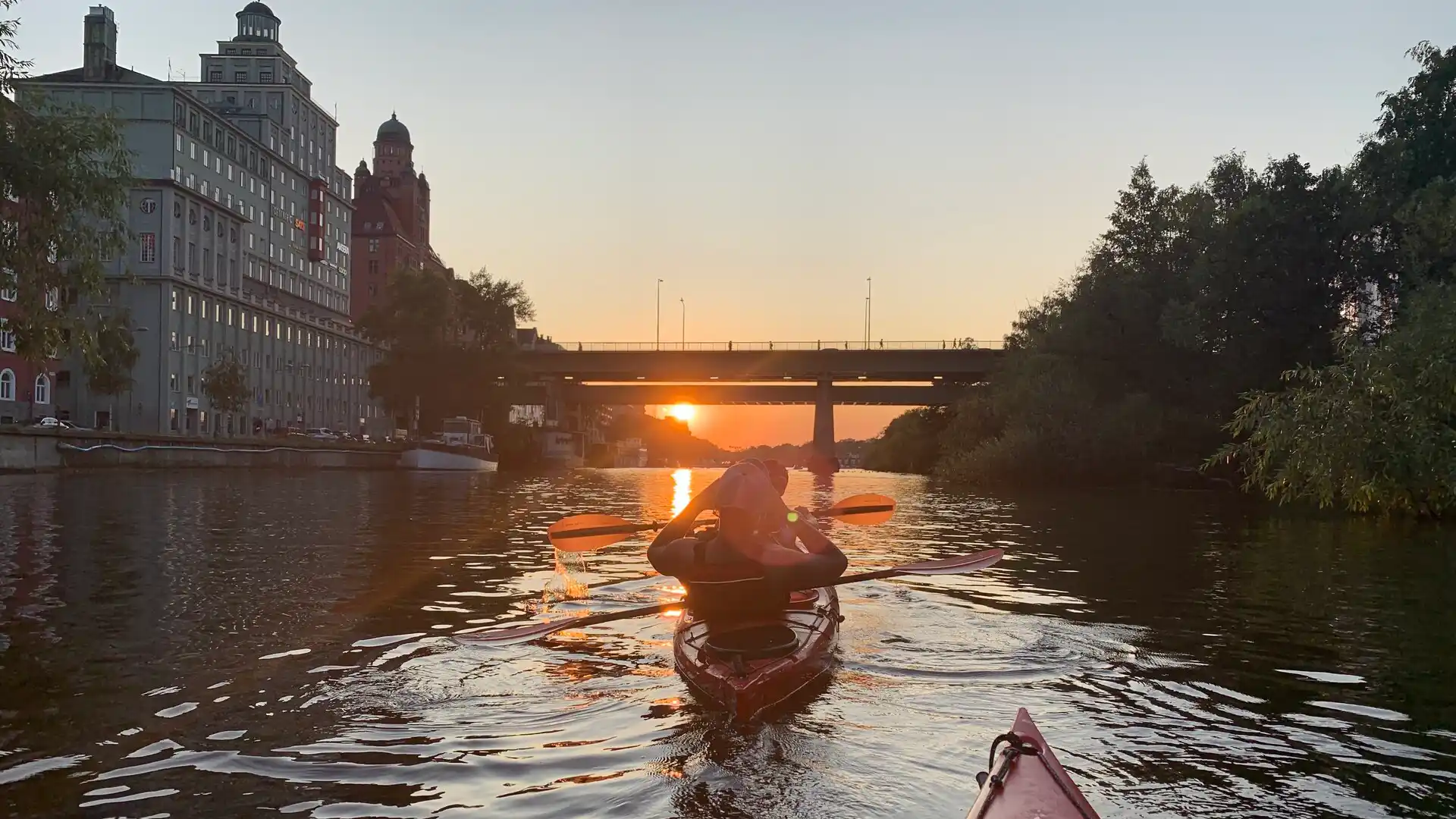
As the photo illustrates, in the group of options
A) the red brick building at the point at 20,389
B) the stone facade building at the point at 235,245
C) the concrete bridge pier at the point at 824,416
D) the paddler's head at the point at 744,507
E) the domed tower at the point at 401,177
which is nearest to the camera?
the paddler's head at the point at 744,507

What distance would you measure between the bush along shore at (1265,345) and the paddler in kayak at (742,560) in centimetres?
2324

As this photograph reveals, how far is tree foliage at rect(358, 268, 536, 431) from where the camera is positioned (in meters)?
92.1

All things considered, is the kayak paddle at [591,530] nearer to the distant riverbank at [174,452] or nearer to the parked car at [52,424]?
the distant riverbank at [174,452]


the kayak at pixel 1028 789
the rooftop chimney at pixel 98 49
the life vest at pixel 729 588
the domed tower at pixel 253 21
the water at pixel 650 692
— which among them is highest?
the domed tower at pixel 253 21

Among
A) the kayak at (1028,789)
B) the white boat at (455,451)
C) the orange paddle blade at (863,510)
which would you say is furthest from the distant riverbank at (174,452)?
the kayak at (1028,789)

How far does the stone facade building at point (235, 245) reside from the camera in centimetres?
8800

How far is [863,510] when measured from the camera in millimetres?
17516

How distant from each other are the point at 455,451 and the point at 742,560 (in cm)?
7815

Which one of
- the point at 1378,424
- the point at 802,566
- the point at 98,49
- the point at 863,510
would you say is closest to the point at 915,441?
the point at 1378,424

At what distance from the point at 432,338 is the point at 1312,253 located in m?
65.6

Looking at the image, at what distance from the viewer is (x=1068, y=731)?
352 inches

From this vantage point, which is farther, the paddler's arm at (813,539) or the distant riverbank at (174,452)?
the distant riverbank at (174,452)

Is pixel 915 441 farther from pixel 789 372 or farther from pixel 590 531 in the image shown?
pixel 590 531

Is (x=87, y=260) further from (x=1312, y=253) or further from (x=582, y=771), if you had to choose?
(x=1312, y=253)
